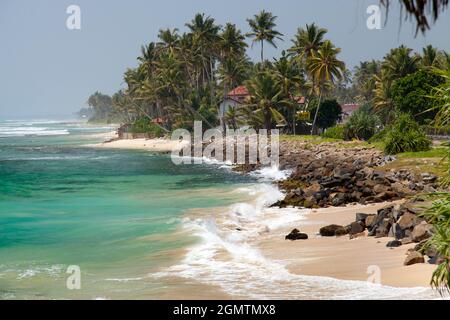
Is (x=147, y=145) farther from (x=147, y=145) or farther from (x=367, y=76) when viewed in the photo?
(x=367, y=76)

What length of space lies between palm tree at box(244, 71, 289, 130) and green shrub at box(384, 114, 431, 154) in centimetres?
2466

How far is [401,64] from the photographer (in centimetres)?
6594

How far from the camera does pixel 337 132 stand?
199 feet

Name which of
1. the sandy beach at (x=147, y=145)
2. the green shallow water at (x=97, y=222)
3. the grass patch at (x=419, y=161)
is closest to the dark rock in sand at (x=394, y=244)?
the green shallow water at (x=97, y=222)

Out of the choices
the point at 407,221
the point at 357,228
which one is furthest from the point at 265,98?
the point at 407,221

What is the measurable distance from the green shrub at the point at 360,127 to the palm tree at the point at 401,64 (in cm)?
1069

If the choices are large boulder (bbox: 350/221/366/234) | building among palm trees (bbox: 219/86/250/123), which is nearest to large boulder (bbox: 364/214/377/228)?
large boulder (bbox: 350/221/366/234)

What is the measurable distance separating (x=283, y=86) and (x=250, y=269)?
171 ft

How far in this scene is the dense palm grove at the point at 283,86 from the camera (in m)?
55.8

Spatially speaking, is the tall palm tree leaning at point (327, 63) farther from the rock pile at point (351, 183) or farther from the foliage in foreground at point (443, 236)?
the foliage in foreground at point (443, 236)

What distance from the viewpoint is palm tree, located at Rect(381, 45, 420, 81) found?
2586 inches
